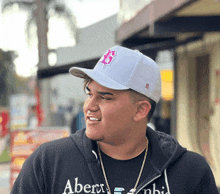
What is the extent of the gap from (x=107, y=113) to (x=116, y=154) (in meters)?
0.23

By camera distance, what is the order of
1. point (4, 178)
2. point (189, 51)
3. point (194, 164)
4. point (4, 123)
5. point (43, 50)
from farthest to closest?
point (4, 123) → point (4, 178) → point (189, 51) → point (43, 50) → point (194, 164)

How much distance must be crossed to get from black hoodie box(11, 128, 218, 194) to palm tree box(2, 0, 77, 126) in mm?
7347

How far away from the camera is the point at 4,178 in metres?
10.4

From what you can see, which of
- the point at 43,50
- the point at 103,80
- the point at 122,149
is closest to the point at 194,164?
→ the point at 122,149

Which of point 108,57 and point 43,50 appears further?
point 43,50

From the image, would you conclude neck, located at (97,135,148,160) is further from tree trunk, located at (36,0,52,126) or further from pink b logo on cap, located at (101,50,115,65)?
tree trunk, located at (36,0,52,126)

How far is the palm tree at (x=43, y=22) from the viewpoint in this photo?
9328 millimetres

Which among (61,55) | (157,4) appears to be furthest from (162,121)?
(157,4)

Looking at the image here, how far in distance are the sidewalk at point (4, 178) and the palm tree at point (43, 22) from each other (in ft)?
5.59

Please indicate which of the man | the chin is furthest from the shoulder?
the chin

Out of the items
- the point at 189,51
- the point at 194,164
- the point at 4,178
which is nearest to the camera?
the point at 194,164

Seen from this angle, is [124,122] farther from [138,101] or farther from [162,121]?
[162,121]

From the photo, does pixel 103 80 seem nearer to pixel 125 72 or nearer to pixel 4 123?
pixel 125 72

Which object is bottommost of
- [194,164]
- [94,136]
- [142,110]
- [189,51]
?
[194,164]
